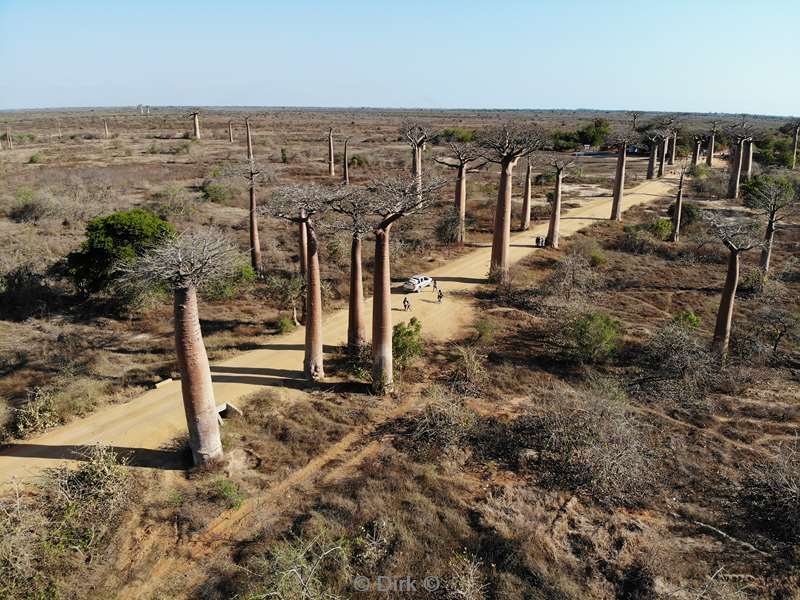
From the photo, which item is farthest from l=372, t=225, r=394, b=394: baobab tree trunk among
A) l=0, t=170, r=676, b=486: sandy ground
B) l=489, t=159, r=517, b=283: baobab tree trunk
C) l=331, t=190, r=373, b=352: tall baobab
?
l=489, t=159, r=517, b=283: baobab tree trunk

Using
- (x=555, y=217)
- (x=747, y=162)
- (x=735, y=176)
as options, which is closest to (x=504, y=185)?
(x=555, y=217)

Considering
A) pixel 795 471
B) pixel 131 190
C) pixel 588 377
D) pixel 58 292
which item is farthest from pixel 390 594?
pixel 131 190

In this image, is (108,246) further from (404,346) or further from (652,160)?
(652,160)

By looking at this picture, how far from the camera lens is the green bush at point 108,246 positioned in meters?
20.1

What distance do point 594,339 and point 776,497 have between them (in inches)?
261

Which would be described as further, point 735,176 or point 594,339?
point 735,176

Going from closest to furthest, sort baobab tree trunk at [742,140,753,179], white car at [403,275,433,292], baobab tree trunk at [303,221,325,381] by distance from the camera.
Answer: baobab tree trunk at [303,221,325,381]
white car at [403,275,433,292]
baobab tree trunk at [742,140,753,179]

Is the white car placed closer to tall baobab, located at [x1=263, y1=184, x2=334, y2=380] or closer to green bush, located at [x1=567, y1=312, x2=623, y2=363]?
green bush, located at [x1=567, y1=312, x2=623, y2=363]

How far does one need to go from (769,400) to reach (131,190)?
135 ft

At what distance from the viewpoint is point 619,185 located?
34.1 metres

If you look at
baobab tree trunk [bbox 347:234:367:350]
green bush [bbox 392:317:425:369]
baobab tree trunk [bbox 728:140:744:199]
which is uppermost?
baobab tree trunk [bbox 728:140:744:199]

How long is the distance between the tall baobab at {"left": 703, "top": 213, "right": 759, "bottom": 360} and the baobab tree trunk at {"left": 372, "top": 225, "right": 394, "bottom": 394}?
31.2ft

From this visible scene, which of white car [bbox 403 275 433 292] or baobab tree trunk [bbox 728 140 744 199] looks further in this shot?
baobab tree trunk [bbox 728 140 744 199]

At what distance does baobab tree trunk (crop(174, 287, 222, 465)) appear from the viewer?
1052 cm
